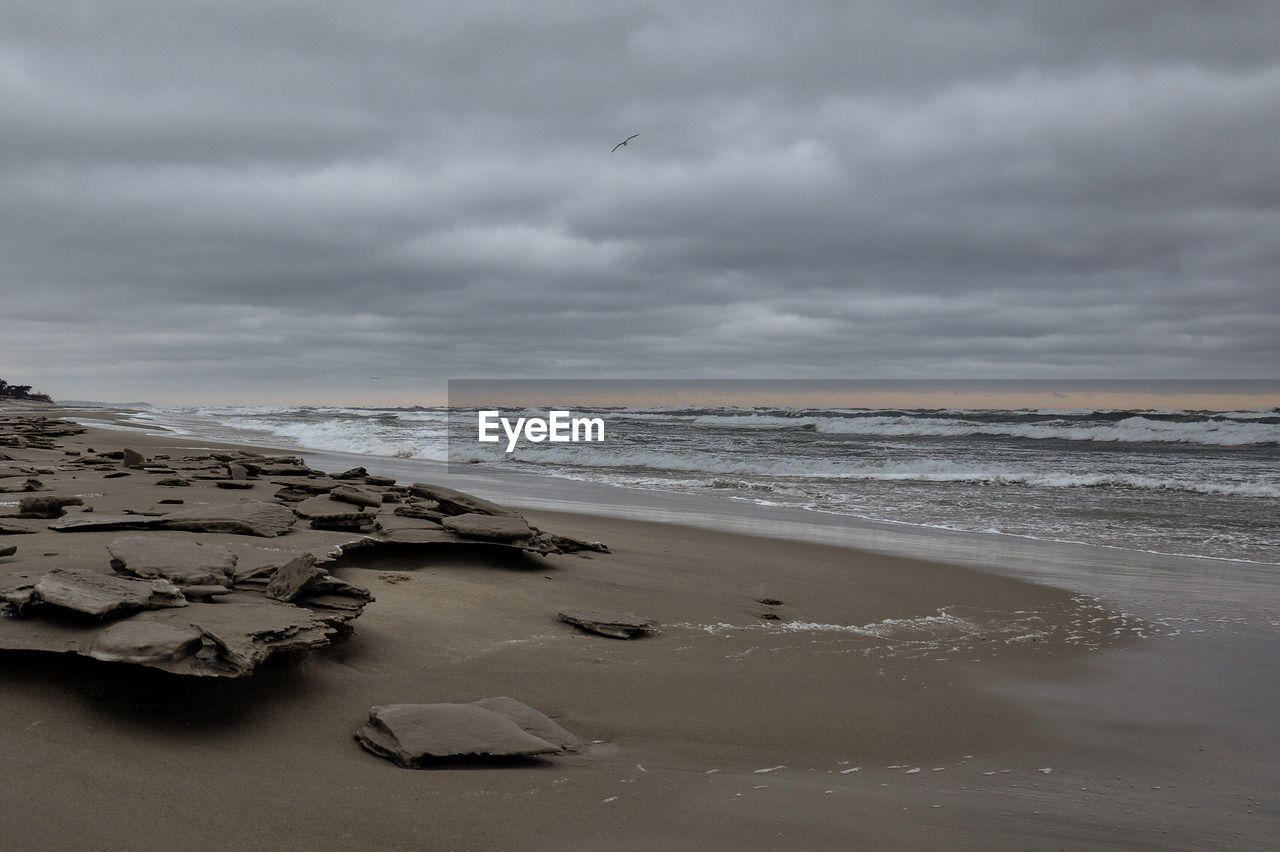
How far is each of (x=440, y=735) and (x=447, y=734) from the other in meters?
0.03

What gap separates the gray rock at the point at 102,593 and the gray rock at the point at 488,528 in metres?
2.83

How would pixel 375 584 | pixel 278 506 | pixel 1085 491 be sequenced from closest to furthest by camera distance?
pixel 375 584
pixel 278 506
pixel 1085 491

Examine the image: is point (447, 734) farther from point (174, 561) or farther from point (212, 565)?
point (174, 561)

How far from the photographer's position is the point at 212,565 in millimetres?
3920

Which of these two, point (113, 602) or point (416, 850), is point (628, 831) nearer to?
point (416, 850)

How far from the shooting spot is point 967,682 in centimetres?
452

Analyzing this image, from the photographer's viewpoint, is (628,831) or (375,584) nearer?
(628,831)

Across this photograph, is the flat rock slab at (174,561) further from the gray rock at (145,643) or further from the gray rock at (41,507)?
the gray rock at (41,507)

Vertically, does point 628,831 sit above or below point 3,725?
below

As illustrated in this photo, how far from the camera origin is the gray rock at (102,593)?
3.01 m

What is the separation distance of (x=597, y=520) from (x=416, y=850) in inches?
316

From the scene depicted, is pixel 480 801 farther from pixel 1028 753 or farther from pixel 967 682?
pixel 967 682

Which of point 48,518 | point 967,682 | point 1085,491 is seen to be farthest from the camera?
point 1085,491

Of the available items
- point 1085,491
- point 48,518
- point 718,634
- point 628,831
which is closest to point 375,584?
point 718,634
